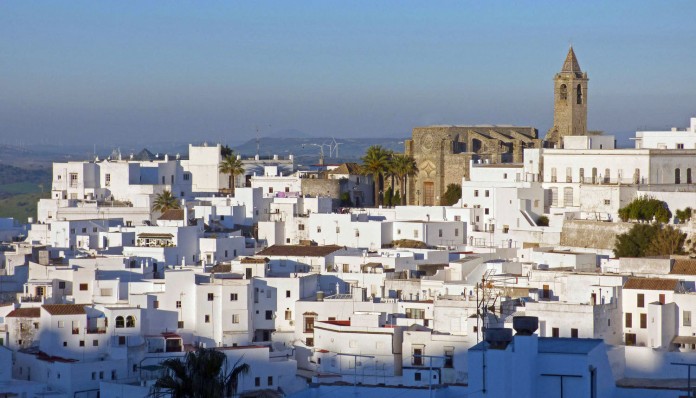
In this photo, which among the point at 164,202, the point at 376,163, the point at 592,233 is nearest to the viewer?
the point at 592,233

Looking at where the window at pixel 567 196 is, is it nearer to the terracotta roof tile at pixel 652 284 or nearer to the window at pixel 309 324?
the terracotta roof tile at pixel 652 284

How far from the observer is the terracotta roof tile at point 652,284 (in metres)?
39.8

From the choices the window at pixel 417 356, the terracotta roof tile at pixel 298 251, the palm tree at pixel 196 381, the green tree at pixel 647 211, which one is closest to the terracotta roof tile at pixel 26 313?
the terracotta roof tile at pixel 298 251

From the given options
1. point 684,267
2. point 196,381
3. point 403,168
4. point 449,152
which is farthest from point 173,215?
point 196,381

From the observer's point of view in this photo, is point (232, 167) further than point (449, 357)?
Yes

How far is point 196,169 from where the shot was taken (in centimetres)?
6844

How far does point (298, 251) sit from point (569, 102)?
19511 millimetres

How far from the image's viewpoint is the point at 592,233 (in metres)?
50.4

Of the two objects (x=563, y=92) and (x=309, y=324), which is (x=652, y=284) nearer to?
(x=309, y=324)

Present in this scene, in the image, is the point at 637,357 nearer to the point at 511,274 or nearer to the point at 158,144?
the point at 511,274

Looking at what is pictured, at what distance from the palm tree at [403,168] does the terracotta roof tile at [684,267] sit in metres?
21.2

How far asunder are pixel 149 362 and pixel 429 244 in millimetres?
15873

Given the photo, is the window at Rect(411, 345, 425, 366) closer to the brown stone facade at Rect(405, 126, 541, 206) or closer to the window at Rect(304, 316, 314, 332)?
the window at Rect(304, 316, 314, 332)

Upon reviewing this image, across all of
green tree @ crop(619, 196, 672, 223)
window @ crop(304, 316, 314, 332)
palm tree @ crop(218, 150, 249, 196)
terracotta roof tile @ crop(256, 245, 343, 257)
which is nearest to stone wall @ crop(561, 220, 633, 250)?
green tree @ crop(619, 196, 672, 223)
